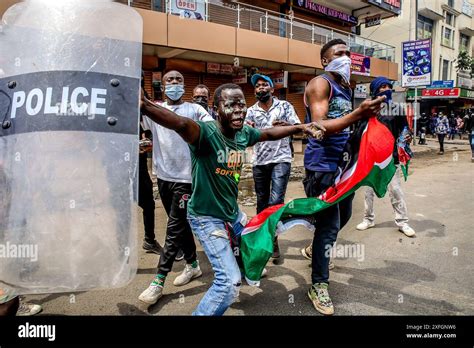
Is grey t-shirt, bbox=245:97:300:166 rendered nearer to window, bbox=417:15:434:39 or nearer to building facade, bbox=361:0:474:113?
building facade, bbox=361:0:474:113

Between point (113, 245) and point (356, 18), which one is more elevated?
point (356, 18)

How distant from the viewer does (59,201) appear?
1.61 meters


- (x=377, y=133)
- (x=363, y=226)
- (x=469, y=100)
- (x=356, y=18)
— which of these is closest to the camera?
(x=377, y=133)

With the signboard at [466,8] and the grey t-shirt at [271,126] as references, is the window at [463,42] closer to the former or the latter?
the signboard at [466,8]

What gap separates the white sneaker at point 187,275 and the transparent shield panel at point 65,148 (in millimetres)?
1549

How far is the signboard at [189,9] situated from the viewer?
10.6 m

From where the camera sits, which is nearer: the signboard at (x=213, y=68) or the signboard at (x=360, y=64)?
the signboard at (x=213, y=68)

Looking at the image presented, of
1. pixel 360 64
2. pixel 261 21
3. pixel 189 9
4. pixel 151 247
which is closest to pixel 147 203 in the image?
pixel 151 247

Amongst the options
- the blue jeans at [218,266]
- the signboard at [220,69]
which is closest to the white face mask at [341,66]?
the blue jeans at [218,266]

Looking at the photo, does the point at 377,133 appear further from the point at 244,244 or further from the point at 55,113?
the point at 55,113

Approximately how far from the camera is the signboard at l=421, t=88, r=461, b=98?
26.6 metres

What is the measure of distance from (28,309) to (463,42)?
3845 cm

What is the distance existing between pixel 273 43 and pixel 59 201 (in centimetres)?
1255

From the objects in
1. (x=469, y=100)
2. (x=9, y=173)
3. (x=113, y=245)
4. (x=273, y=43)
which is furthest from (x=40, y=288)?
(x=469, y=100)
